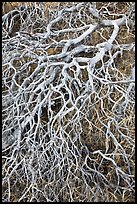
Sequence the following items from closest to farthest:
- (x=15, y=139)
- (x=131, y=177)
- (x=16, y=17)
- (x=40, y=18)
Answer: (x=131, y=177) < (x=15, y=139) < (x=40, y=18) < (x=16, y=17)

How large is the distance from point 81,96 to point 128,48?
0.62 metres

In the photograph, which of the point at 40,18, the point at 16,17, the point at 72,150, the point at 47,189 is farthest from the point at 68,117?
the point at 16,17

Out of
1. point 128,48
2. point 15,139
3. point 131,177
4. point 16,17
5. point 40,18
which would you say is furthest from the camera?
point 16,17

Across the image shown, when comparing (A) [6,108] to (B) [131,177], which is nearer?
(B) [131,177]

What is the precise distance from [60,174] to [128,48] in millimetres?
976

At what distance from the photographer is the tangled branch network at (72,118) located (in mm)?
2225

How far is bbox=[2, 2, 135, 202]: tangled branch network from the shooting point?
222 cm

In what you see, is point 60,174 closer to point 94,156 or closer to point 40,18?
point 94,156

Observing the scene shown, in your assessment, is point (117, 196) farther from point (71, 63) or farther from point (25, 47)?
point (25, 47)

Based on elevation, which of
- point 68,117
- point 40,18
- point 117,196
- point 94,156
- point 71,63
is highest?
point 40,18

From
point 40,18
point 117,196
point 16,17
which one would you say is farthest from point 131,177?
point 16,17

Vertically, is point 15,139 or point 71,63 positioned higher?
point 71,63

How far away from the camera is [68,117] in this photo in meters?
2.53

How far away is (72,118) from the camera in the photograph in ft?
7.40
